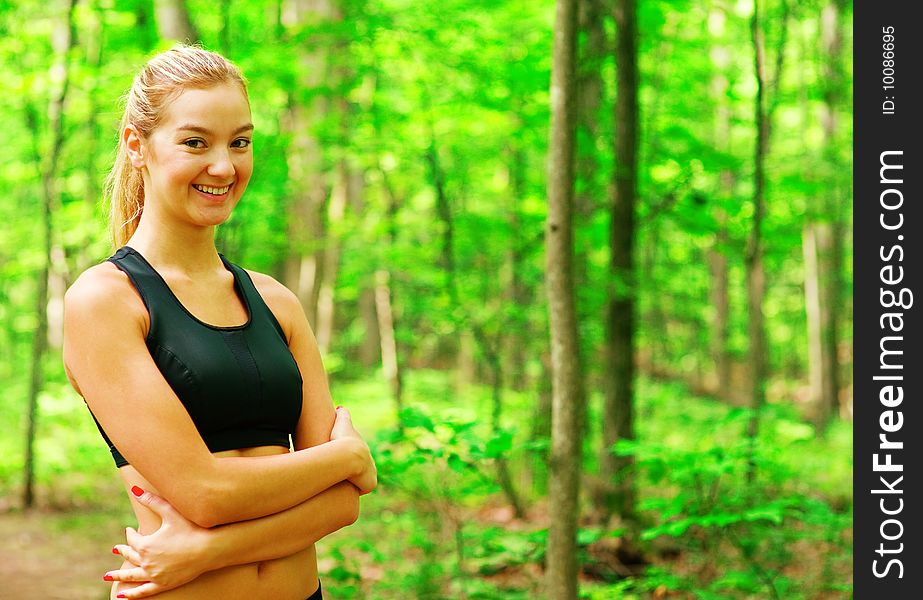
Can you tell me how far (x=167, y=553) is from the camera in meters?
1.83

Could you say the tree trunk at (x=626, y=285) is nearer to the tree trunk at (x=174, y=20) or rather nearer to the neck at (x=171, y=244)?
the tree trunk at (x=174, y=20)

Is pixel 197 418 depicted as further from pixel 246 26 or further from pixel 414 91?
pixel 246 26

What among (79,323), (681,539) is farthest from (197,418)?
(681,539)

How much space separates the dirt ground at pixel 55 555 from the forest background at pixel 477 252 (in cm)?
4

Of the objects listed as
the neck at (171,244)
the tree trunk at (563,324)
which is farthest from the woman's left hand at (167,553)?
the tree trunk at (563,324)

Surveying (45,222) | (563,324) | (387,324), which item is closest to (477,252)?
(387,324)

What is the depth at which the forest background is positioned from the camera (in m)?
5.27

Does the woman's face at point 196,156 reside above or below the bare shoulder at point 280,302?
above

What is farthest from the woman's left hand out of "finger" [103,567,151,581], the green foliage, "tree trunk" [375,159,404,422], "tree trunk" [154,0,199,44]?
"tree trunk" [154,0,199,44]

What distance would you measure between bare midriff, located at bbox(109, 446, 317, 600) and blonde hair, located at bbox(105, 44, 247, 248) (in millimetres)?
653

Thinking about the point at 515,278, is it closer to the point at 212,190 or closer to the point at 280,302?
the point at 280,302

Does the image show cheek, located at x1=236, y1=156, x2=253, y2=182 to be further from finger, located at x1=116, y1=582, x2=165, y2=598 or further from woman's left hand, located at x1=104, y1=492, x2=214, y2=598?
finger, located at x1=116, y1=582, x2=165, y2=598

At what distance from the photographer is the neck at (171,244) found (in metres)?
1.99

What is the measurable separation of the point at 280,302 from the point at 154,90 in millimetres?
601
